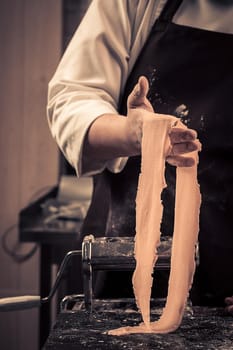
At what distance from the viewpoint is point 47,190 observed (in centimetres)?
269

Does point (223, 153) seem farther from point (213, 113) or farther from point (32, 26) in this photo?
point (32, 26)

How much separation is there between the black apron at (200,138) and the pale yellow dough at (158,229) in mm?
170

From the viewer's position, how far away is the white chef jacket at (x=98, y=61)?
1.05 meters

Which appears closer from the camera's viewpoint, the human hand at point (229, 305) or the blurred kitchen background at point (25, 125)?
the human hand at point (229, 305)

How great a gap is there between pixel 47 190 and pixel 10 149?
0.72ft

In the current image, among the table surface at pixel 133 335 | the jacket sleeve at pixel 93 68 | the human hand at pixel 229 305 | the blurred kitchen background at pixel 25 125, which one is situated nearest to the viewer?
the table surface at pixel 133 335

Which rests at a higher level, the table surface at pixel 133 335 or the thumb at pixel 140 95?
the thumb at pixel 140 95

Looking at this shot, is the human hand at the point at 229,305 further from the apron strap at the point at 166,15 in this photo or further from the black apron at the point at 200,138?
the apron strap at the point at 166,15

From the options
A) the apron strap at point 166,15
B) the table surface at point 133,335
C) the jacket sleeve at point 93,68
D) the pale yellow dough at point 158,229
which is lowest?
the table surface at point 133,335

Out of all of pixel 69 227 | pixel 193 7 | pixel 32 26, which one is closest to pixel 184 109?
pixel 193 7

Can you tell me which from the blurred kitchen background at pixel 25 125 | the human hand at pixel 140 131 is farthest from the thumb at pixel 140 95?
the blurred kitchen background at pixel 25 125

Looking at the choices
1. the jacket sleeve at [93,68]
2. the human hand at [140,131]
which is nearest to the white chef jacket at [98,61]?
the jacket sleeve at [93,68]

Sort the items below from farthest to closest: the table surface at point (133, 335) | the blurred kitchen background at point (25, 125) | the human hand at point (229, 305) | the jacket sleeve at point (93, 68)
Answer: the blurred kitchen background at point (25, 125) < the jacket sleeve at point (93, 68) < the human hand at point (229, 305) < the table surface at point (133, 335)

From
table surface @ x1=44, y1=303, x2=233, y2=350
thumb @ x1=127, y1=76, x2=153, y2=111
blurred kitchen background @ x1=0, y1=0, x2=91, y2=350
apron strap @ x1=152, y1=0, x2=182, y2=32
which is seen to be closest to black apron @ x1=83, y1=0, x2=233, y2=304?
apron strap @ x1=152, y1=0, x2=182, y2=32
